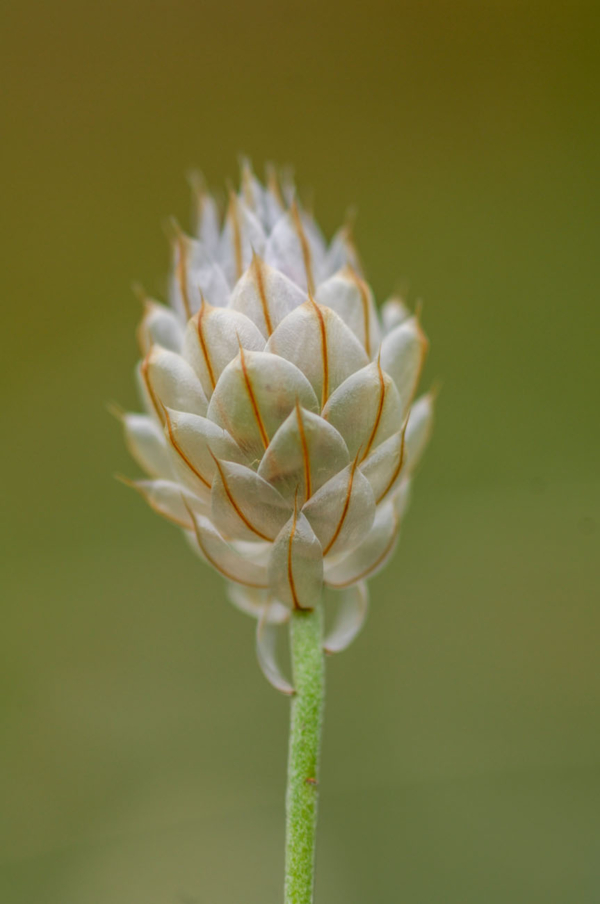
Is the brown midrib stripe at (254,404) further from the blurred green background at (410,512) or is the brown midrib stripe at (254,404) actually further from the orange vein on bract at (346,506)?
the blurred green background at (410,512)

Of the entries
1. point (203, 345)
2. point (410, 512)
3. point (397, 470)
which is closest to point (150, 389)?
point (203, 345)

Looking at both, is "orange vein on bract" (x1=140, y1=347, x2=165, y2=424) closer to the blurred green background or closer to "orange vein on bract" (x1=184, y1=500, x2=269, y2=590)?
"orange vein on bract" (x1=184, y1=500, x2=269, y2=590)

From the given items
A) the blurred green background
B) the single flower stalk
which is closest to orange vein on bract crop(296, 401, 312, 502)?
the single flower stalk

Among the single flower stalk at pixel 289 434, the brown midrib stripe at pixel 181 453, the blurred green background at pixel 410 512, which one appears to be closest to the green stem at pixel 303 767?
the single flower stalk at pixel 289 434

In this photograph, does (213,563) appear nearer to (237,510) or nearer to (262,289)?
(237,510)

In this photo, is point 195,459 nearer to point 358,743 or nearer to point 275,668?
point 275,668

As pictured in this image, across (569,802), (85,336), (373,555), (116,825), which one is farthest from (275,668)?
(85,336)
